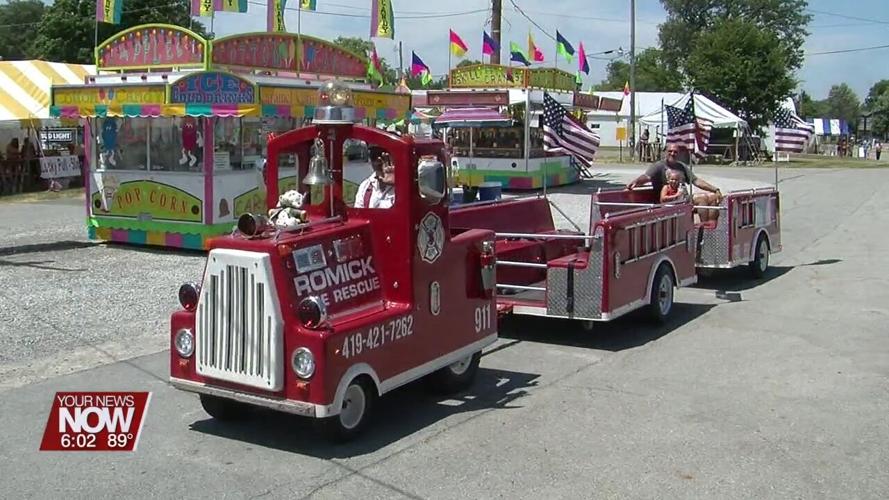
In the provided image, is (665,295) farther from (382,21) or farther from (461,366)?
(382,21)

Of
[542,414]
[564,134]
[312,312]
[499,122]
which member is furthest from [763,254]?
[499,122]

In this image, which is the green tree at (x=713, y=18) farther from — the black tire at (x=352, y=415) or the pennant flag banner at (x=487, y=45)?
the black tire at (x=352, y=415)

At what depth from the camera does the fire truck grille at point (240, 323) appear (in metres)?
5.70

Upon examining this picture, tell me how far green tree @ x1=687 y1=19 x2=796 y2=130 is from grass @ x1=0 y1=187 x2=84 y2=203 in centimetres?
3979

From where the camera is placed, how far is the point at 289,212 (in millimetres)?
6312

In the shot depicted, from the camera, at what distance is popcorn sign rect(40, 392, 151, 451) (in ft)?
19.6

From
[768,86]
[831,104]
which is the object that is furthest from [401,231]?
[831,104]

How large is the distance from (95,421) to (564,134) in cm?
805

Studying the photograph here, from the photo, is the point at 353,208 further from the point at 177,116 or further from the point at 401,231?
the point at 177,116

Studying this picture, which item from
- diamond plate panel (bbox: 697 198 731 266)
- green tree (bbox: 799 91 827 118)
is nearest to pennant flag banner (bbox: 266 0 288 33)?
diamond plate panel (bbox: 697 198 731 266)

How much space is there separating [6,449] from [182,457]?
1.15 metres

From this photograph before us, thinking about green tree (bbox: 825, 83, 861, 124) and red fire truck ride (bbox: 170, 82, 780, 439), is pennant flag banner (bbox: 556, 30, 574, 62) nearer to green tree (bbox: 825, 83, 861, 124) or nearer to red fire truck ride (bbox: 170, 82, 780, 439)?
red fire truck ride (bbox: 170, 82, 780, 439)

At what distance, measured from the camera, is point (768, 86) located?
5462 centimetres

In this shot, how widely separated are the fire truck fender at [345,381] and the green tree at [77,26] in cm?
4921
